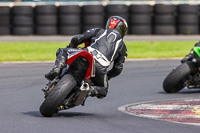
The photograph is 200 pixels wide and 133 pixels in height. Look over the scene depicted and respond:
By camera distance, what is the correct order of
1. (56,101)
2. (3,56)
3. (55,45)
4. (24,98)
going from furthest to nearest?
(55,45) < (3,56) < (24,98) < (56,101)

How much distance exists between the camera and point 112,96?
9555 millimetres

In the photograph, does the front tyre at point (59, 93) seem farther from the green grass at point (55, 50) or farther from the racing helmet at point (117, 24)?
the green grass at point (55, 50)

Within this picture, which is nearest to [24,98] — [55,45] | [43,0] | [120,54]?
[120,54]

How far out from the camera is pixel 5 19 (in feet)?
77.0

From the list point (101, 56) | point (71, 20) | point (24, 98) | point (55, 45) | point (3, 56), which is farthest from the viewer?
point (71, 20)

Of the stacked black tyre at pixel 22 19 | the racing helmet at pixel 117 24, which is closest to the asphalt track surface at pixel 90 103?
the racing helmet at pixel 117 24

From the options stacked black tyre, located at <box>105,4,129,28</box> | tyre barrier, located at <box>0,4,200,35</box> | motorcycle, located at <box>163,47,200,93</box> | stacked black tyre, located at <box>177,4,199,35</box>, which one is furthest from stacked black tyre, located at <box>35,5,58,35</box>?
motorcycle, located at <box>163,47,200,93</box>

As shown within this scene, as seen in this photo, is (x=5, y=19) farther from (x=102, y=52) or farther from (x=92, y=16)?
(x=102, y=52)

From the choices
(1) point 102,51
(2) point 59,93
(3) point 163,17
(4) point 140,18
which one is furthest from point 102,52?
(3) point 163,17

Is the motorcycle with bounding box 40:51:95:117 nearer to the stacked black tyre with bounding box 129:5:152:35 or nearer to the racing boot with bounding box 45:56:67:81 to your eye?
the racing boot with bounding box 45:56:67:81

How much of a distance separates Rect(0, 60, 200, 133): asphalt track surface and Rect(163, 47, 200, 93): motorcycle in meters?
0.16

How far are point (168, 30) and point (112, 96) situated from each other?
15577mm

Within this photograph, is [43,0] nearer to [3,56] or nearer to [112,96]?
[3,56]

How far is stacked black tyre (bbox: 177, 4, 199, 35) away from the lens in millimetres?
23797
